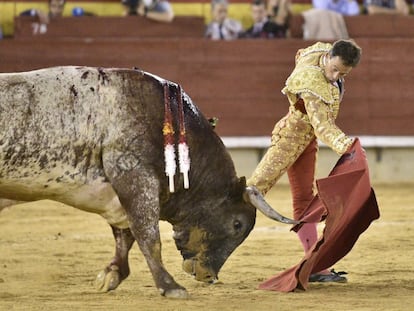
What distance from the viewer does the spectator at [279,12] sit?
10.5 metres

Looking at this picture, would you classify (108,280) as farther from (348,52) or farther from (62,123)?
(348,52)

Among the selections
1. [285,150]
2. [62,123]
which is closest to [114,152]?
[62,123]

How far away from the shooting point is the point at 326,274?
5715 millimetres

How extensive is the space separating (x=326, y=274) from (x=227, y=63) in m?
4.94

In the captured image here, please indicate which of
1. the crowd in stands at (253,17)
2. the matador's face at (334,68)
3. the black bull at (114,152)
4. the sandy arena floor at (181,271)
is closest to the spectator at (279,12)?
the crowd in stands at (253,17)

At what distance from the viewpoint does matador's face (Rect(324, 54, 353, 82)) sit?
530 cm

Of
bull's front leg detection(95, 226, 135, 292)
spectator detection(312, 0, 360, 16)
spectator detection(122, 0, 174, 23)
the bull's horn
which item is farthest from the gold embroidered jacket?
spectator detection(312, 0, 360, 16)

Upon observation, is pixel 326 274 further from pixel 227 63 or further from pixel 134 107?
pixel 227 63

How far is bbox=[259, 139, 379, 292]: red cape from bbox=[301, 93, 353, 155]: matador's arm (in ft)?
0.23

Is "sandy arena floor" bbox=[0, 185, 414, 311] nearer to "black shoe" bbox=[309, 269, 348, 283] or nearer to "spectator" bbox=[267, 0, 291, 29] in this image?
"black shoe" bbox=[309, 269, 348, 283]

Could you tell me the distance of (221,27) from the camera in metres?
10.5

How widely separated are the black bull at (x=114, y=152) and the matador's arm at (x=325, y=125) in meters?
0.41

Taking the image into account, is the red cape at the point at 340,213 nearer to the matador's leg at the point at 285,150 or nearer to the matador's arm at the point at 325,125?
the matador's arm at the point at 325,125

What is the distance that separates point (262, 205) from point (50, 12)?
559 cm
